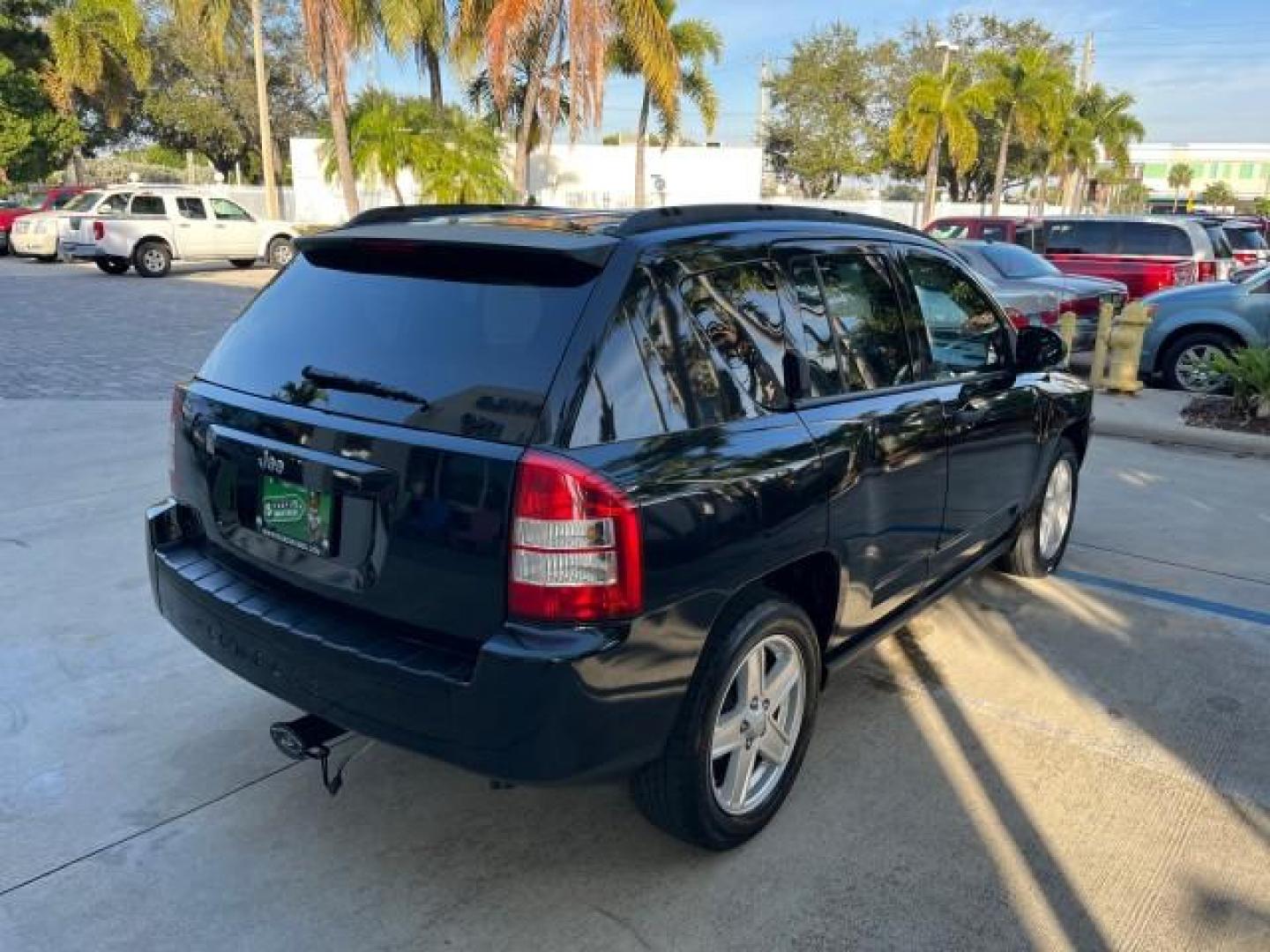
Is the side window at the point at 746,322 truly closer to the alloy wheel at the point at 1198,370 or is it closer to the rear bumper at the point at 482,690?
the rear bumper at the point at 482,690

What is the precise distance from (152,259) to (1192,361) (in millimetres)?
19705

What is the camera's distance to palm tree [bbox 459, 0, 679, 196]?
2181 cm

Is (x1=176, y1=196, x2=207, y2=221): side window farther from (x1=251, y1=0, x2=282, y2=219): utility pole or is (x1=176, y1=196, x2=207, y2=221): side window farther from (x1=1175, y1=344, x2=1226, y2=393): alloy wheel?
(x1=1175, y1=344, x2=1226, y2=393): alloy wheel

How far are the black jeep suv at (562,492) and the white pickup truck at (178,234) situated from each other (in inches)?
780

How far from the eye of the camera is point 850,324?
3.40 m

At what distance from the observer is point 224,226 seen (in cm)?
2269

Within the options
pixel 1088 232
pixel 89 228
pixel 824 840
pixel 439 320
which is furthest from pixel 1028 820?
pixel 89 228

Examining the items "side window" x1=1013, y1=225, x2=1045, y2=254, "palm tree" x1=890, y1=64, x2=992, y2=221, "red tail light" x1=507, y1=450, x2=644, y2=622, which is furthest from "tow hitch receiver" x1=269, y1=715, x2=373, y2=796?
"palm tree" x1=890, y1=64, x2=992, y2=221

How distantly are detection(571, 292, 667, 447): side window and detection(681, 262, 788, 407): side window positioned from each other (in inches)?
10.4

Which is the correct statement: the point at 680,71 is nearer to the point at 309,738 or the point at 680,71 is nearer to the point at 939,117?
the point at 939,117

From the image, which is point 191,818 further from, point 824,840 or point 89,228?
point 89,228

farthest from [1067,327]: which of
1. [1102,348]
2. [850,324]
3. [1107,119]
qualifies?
[1107,119]

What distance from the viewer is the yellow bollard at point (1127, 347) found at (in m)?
9.80

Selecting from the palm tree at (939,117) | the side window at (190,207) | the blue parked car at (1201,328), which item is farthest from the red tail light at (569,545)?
the palm tree at (939,117)
